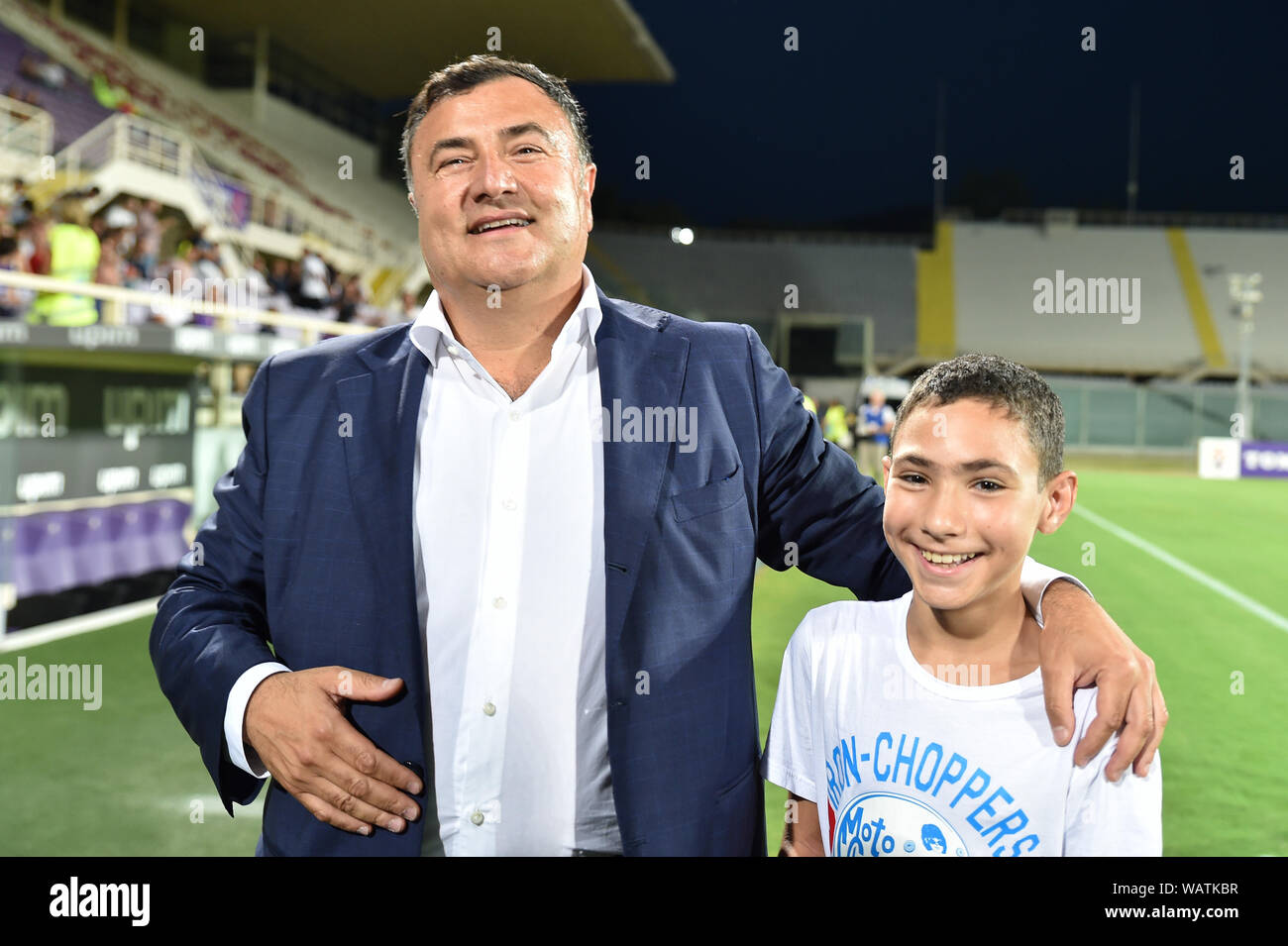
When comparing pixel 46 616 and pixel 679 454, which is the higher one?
pixel 679 454

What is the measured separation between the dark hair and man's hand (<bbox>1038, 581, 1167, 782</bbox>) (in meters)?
1.17

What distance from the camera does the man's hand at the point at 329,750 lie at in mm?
1524

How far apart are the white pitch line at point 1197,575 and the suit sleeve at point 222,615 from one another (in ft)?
24.2

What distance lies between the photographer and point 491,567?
5.42 feet

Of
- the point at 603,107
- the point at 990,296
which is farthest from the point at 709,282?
the point at 603,107

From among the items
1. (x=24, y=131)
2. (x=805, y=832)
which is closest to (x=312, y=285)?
(x=24, y=131)

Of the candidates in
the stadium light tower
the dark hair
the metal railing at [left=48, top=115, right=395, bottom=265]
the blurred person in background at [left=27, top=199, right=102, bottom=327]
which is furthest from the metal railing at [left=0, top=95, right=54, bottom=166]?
the stadium light tower

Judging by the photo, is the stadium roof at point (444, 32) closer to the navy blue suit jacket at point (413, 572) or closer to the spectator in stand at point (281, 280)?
the spectator in stand at point (281, 280)

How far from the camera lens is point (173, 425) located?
6.69 meters

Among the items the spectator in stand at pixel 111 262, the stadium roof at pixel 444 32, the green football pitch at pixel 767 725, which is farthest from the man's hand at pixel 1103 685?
the stadium roof at pixel 444 32

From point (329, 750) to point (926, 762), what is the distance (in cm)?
96

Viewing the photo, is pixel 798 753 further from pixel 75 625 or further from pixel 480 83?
pixel 75 625
